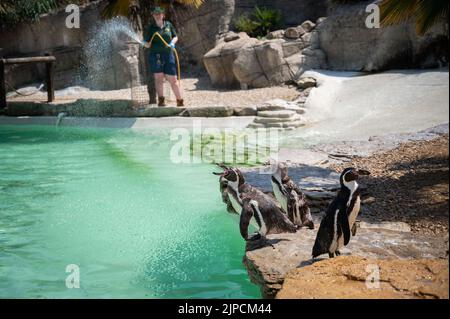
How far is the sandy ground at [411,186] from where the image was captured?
4.92 metres

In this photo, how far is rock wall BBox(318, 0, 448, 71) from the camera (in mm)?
11805

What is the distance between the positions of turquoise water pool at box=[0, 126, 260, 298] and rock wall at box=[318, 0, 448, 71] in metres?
5.90

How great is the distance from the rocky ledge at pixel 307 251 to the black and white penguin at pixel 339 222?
0.31ft

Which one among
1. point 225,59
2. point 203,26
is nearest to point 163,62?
point 225,59

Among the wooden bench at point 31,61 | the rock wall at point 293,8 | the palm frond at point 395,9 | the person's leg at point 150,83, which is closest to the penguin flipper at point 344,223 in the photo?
the palm frond at point 395,9

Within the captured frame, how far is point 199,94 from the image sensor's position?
14.2m

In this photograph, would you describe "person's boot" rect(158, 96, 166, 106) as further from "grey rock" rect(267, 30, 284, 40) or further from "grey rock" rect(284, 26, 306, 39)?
"grey rock" rect(284, 26, 306, 39)

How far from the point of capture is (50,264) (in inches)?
197

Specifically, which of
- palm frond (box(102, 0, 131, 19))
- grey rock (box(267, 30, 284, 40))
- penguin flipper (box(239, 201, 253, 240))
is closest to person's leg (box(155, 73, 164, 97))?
palm frond (box(102, 0, 131, 19))

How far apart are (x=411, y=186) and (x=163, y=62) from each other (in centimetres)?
763

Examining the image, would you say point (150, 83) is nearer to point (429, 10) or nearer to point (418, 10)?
point (418, 10)
